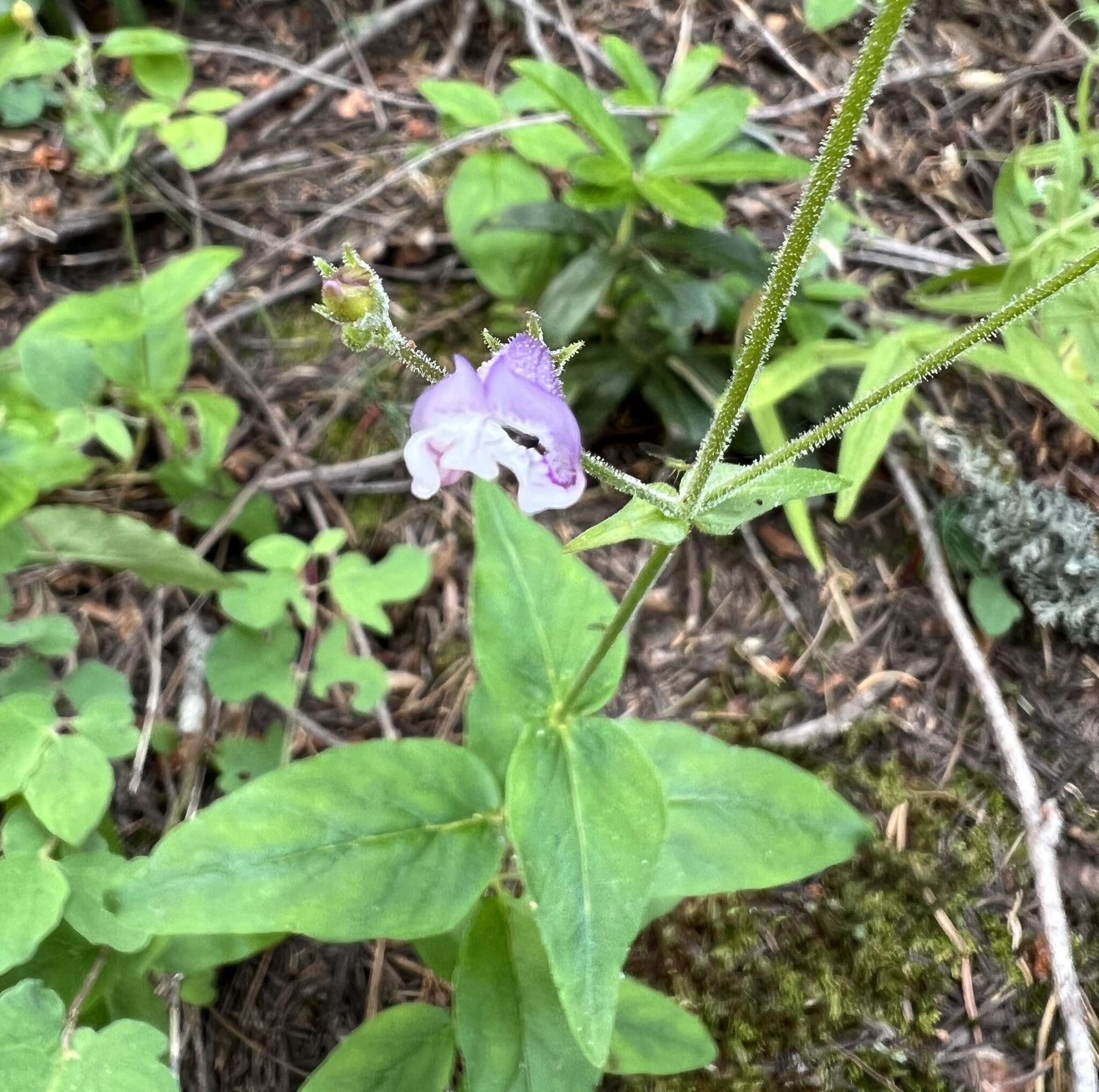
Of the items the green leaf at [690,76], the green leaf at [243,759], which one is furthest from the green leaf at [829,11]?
the green leaf at [243,759]

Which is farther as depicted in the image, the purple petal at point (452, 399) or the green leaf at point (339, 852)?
the green leaf at point (339, 852)

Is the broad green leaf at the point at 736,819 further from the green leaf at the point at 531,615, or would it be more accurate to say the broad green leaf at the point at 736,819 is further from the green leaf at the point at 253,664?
the green leaf at the point at 253,664

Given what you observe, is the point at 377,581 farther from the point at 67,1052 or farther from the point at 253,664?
the point at 67,1052

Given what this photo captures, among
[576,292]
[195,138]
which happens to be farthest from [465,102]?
[195,138]

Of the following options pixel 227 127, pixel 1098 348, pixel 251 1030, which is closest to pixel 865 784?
pixel 1098 348

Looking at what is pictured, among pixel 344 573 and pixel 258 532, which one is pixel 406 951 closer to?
pixel 344 573

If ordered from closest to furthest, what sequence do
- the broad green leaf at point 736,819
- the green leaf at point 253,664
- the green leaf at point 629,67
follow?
the broad green leaf at point 736,819 < the green leaf at point 253,664 < the green leaf at point 629,67

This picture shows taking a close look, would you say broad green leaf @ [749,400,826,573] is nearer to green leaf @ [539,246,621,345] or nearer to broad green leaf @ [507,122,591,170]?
green leaf @ [539,246,621,345]

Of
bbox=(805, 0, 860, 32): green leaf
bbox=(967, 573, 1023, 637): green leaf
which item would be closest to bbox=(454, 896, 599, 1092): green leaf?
bbox=(967, 573, 1023, 637): green leaf
